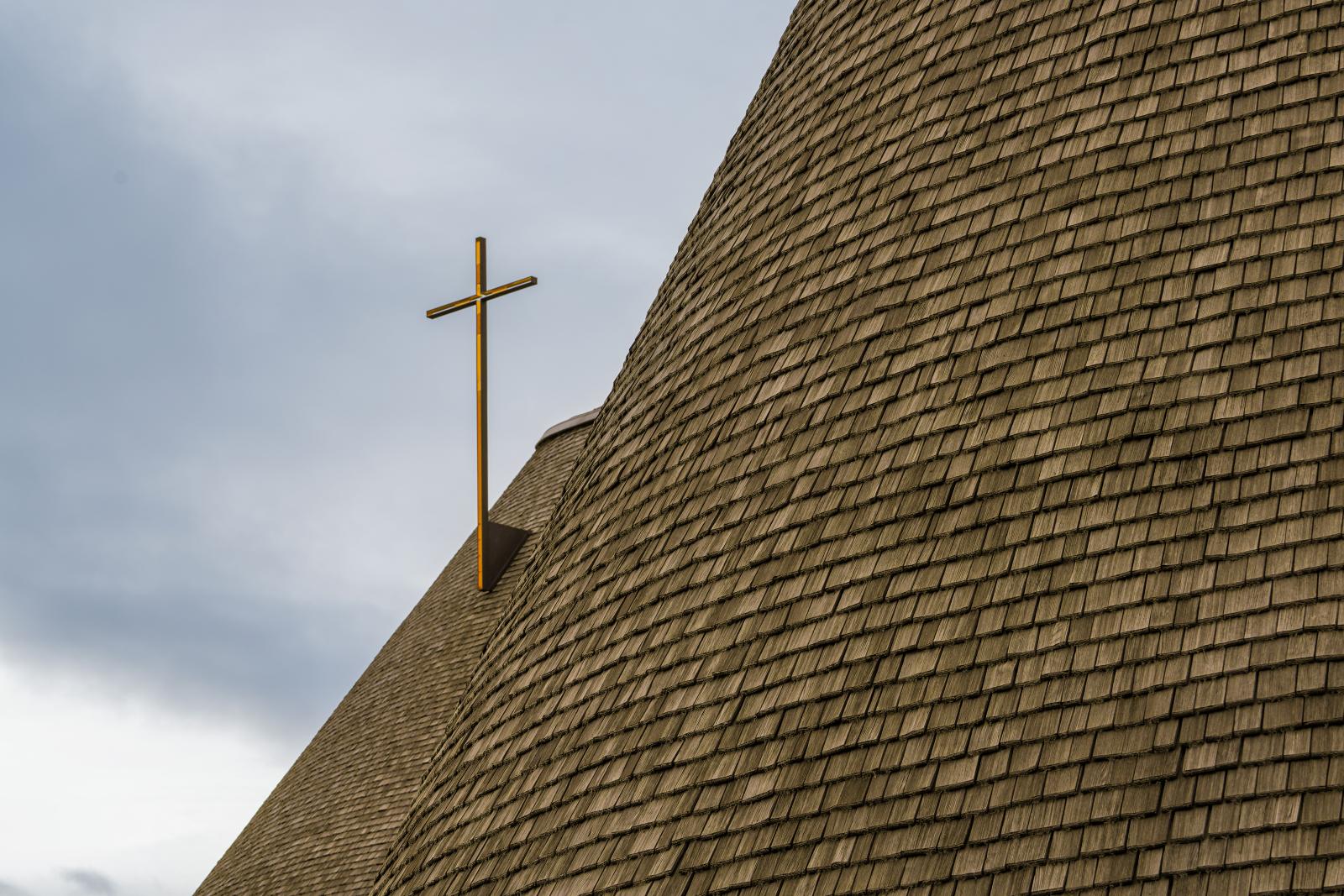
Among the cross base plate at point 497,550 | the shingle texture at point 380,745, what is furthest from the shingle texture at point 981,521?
the cross base plate at point 497,550

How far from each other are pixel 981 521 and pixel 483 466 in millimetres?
11347

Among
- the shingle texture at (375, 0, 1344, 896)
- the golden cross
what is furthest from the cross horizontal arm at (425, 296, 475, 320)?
the shingle texture at (375, 0, 1344, 896)

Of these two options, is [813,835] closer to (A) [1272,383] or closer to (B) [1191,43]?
(A) [1272,383]

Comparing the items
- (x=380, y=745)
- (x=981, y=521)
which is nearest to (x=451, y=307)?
(x=380, y=745)

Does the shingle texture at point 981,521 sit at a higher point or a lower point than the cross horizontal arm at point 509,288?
lower

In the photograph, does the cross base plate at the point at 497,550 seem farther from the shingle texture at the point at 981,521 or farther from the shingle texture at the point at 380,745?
the shingle texture at the point at 981,521

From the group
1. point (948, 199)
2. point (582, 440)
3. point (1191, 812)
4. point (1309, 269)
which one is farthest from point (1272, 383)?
point (582, 440)

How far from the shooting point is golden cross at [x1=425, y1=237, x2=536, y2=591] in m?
17.1

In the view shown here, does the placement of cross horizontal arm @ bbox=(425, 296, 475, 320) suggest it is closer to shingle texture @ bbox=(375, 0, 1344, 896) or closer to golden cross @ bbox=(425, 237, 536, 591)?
golden cross @ bbox=(425, 237, 536, 591)

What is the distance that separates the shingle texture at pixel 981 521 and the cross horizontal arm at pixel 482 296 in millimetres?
7814

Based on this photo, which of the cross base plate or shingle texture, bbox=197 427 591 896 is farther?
the cross base plate

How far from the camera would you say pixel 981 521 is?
20.9 ft

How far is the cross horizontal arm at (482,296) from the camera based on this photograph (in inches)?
672

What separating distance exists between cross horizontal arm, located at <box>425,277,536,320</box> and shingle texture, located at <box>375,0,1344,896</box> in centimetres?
781
